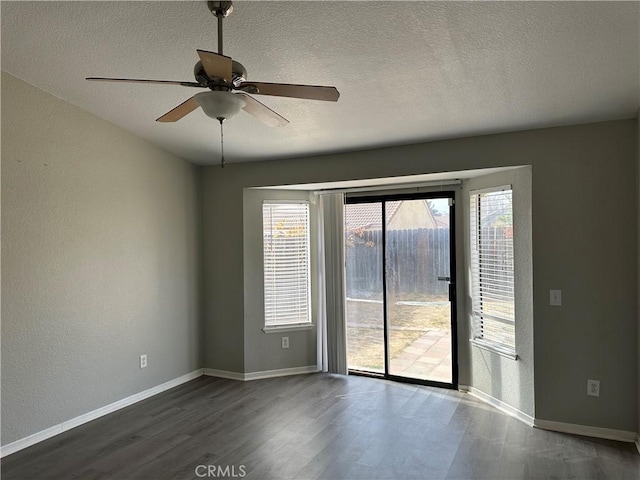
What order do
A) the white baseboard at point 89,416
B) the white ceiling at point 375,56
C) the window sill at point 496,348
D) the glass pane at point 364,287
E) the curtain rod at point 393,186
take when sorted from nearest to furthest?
the white ceiling at point 375,56, the white baseboard at point 89,416, the window sill at point 496,348, the curtain rod at point 393,186, the glass pane at point 364,287

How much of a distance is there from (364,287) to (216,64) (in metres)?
3.45

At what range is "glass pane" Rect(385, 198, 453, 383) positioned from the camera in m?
4.37

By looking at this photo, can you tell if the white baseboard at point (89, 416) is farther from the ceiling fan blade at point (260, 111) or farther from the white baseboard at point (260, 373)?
the ceiling fan blade at point (260, 111)

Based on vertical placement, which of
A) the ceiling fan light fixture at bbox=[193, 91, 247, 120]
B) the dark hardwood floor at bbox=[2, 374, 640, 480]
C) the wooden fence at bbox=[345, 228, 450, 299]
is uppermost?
the ceiling fan light fixture at bbox=[193, 91, 247, 120]

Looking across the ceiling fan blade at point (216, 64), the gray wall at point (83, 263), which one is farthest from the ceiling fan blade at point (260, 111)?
the gray wall at point (83, 263)

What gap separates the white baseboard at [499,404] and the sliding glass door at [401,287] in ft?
0.64

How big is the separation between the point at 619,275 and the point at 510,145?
131 centimetres

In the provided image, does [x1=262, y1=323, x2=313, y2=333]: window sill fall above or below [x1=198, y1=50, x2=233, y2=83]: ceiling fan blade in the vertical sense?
below

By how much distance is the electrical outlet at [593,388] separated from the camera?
3225 millimetres

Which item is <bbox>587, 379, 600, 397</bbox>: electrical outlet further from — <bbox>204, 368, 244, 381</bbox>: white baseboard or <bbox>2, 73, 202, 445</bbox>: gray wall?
<bbox>2, 73, 202, 445</bbox>: gray wall

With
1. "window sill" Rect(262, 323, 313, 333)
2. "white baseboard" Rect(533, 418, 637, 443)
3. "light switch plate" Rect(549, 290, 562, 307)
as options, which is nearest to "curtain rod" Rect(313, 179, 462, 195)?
"light switch plate" Rect(549, 290, 562, 307)

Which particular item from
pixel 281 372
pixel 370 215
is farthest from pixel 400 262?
pixel 281 372

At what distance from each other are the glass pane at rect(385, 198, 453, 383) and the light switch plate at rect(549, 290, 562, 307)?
1105mm

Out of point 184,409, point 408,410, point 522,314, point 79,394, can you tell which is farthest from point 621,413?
point 79,394
